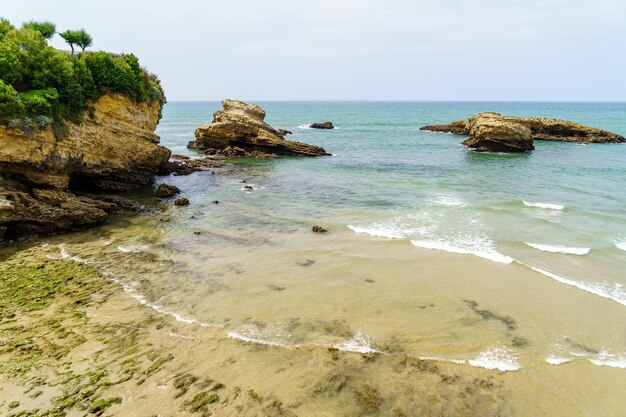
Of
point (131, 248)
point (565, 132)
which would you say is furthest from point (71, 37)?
point (565, 132)

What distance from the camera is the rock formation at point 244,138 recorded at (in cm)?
4772

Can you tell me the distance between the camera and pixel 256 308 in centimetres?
1214

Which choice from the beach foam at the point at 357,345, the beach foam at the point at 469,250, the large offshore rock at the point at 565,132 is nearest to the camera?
the beach foam at the point at 357,345

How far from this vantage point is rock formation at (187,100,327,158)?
47719 mm

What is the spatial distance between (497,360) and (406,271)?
5422mm

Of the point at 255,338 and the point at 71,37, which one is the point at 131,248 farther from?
the point at 71,37

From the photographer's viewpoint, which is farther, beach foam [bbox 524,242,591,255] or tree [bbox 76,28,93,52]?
tree [bbox 76,28,93,52]

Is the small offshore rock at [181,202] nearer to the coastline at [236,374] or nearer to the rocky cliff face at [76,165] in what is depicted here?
the rocky cliff face at [76,165]

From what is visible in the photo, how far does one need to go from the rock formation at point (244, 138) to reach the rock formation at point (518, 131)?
22345mm

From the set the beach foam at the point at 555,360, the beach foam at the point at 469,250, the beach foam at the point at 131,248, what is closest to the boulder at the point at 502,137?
the beach foam at the point at 469,250

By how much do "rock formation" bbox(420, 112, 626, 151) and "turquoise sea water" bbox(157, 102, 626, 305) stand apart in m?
4.01

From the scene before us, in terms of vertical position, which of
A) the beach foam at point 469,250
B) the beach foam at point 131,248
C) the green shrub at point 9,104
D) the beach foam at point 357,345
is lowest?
Answer: the beach foam at point 357,345

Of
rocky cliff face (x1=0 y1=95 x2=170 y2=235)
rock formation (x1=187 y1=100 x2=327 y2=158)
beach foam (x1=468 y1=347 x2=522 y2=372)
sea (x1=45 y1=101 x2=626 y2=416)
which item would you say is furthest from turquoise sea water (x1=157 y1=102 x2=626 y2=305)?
beach foam (x1=468 y1=347 x2=522 y2=372)

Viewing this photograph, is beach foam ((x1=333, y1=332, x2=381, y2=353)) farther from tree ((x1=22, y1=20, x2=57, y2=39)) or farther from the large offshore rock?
the large offshore rock
